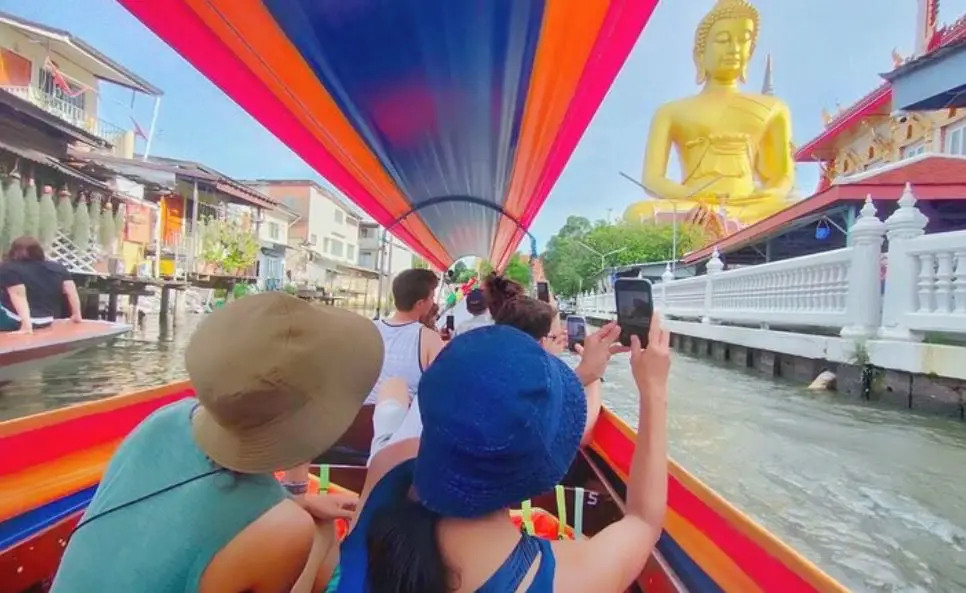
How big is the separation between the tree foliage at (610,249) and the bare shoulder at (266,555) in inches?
869

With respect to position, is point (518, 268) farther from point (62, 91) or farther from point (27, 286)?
point (62, 91)

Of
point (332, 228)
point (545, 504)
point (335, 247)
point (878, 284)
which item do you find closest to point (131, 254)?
point (878, 284)

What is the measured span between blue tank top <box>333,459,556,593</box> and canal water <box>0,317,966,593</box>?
239cm

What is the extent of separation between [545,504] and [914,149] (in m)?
16.3

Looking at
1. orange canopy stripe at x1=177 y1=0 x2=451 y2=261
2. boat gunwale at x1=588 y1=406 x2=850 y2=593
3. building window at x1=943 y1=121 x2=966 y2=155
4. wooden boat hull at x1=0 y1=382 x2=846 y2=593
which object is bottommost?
wooden boat hull at x1=0 y1=382 x2=846 y2=593

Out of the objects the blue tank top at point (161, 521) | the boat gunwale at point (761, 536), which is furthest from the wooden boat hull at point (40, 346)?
the boat gunwale at point (761, 536)

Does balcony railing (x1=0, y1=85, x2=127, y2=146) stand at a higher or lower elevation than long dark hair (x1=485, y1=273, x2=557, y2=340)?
higher

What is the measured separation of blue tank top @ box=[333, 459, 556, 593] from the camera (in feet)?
2.32

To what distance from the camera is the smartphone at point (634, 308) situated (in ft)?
3.82

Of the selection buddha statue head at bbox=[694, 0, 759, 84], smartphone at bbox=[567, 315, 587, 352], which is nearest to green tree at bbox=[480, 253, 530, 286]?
smartphone at bbox=[567, 315, 587, 352]

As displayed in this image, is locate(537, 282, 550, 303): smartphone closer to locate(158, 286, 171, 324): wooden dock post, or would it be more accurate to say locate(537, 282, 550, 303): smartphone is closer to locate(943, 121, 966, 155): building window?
locate(943, 121, 966, 155): building window

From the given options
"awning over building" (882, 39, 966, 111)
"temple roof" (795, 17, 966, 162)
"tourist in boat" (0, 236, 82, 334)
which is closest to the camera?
"awning over building" (882, 39, 966, 111)

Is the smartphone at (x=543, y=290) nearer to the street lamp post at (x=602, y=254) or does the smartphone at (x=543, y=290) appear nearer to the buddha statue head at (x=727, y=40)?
the buddha statue head at (x=727, y=40)

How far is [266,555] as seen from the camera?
32.9 inches
